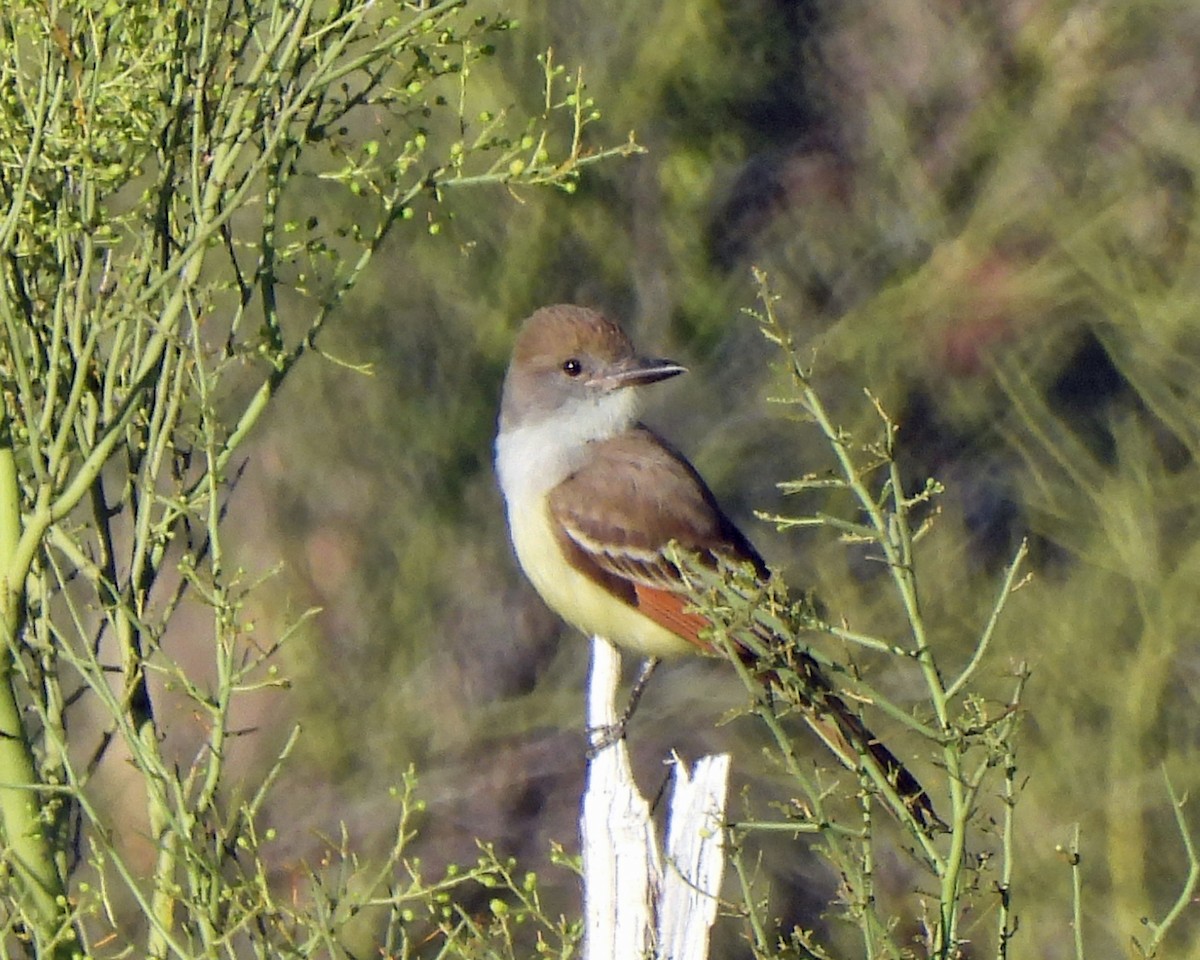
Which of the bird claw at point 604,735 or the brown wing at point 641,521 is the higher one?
the brown wing at point 641,521

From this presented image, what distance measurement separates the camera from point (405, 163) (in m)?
3.00

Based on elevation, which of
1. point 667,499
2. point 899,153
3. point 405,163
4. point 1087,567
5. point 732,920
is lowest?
point 732,920

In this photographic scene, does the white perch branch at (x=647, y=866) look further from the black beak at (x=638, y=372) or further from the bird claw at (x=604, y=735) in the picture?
the black beak at (x=638, y=372)

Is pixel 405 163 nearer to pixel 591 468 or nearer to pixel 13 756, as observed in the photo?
pixel 13 756

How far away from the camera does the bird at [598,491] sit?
478cm

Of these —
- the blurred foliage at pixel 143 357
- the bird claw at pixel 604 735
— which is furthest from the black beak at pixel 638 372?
the blurred foliage at pixel 143 357

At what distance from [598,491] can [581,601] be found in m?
0.33

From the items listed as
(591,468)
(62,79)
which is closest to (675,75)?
(591,468)

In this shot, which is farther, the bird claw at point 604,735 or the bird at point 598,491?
the bird at point 598,491

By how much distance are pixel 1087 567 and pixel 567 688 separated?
1.74 meters

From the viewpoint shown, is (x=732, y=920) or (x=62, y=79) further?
(x=732, y=920)

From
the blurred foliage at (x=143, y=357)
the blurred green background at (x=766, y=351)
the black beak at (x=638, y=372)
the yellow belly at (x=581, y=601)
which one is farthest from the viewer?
the blurred green background at (x=766, y=351)

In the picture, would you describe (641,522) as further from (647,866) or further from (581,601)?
(647,866)

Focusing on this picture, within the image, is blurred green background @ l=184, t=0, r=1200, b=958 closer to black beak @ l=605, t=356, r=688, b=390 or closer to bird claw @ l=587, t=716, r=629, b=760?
black beak @ l=605, t=356, r=688, b=390
